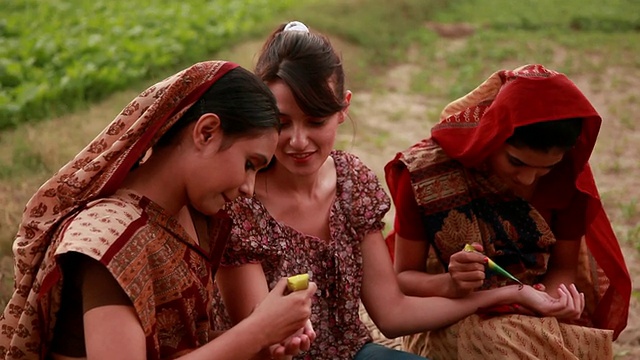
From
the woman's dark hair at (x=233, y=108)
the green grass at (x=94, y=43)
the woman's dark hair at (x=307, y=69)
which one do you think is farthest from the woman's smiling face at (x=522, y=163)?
the green grass at (x=94, y=43)

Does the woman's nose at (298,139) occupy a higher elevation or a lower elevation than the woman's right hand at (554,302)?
higher

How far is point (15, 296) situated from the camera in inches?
77.0

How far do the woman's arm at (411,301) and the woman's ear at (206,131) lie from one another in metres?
0.82

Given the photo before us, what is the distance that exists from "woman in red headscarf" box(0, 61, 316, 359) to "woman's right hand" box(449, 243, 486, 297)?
→ 2.14 feet

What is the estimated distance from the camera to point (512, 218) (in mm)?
2791

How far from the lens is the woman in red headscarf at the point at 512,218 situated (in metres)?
2.54

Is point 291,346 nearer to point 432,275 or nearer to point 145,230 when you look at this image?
point 145,230

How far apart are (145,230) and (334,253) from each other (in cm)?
75

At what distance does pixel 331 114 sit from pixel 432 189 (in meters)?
0.47

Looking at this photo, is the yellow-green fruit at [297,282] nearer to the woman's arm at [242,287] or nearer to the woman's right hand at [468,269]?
the woman's arm at [242,287]

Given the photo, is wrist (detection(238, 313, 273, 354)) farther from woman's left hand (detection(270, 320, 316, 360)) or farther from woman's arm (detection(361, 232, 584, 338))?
woman's arm (detection(361, 232, 584, 338))

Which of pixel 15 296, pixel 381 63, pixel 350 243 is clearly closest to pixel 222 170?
pixel 15 296

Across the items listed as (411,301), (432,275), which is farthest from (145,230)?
(432,275)

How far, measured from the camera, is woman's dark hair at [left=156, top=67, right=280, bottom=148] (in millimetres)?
1967
